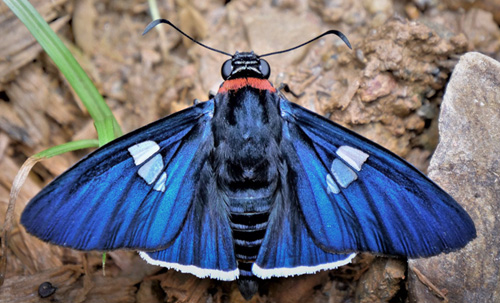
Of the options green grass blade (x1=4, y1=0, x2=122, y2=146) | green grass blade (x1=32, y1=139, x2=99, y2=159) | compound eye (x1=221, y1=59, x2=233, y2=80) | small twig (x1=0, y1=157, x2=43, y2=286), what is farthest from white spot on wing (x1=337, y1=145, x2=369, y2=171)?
small twig (x1=0, y1=157, x2=43, y2=286)

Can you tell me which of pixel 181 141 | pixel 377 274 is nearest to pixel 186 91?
pixel 181 141

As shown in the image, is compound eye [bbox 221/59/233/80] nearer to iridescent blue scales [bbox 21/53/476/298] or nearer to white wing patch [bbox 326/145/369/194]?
iridescent blue scales [bbox 21/53/476/298]

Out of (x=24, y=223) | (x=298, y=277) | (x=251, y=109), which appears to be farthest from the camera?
(x=298, y=277)

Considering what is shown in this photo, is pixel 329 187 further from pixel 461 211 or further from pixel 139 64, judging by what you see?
pixel 139 64

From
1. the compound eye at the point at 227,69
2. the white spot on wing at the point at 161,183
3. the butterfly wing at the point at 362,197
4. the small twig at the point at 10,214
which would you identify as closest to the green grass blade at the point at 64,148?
the small twig at the point at 10,214

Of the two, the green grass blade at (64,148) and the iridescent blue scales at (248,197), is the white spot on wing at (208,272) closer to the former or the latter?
the iridescent blue scales at (248,197)

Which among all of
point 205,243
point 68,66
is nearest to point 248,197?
point 205,243
